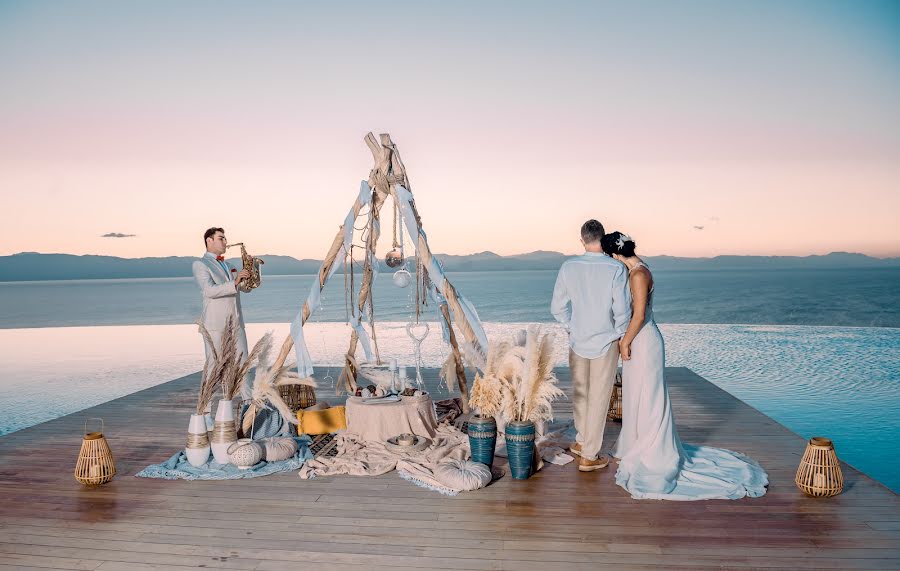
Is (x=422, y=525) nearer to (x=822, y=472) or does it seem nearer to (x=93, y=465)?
(x=93, y=465)

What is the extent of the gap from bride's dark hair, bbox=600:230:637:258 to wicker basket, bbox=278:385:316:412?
3237 mm

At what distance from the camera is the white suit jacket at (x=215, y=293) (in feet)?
17.6

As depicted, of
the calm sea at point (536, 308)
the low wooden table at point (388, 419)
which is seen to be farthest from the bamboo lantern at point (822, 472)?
the calm sea at point (536, 308)

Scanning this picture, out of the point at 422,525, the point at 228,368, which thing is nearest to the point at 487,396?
the point at 422,525

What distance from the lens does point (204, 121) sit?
12.7 meters

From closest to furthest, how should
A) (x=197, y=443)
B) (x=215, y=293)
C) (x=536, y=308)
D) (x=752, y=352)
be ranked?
1. (x=197, y=443)
2. (x=215, y=293)
3. (x=752, y=352)
4. (x=536, y=308)


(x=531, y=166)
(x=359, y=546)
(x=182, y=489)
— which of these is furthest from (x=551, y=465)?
(x=531, y=166)

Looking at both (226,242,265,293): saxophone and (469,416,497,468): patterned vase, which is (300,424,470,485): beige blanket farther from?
(226,242,265,293): saxophone

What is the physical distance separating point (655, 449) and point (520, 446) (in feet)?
2.91

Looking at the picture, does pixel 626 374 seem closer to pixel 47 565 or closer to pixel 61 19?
pixel 47 565

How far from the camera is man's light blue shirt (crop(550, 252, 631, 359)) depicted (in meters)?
4.36

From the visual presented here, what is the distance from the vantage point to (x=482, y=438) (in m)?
4.38

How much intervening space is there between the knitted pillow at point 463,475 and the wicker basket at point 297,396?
213cm

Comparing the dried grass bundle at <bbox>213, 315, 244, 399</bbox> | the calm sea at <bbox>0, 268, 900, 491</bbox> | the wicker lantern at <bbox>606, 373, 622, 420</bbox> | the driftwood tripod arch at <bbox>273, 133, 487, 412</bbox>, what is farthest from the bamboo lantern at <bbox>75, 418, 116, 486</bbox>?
the wicker lantern at <bbox>606, 373, 622, 420</bbox>
